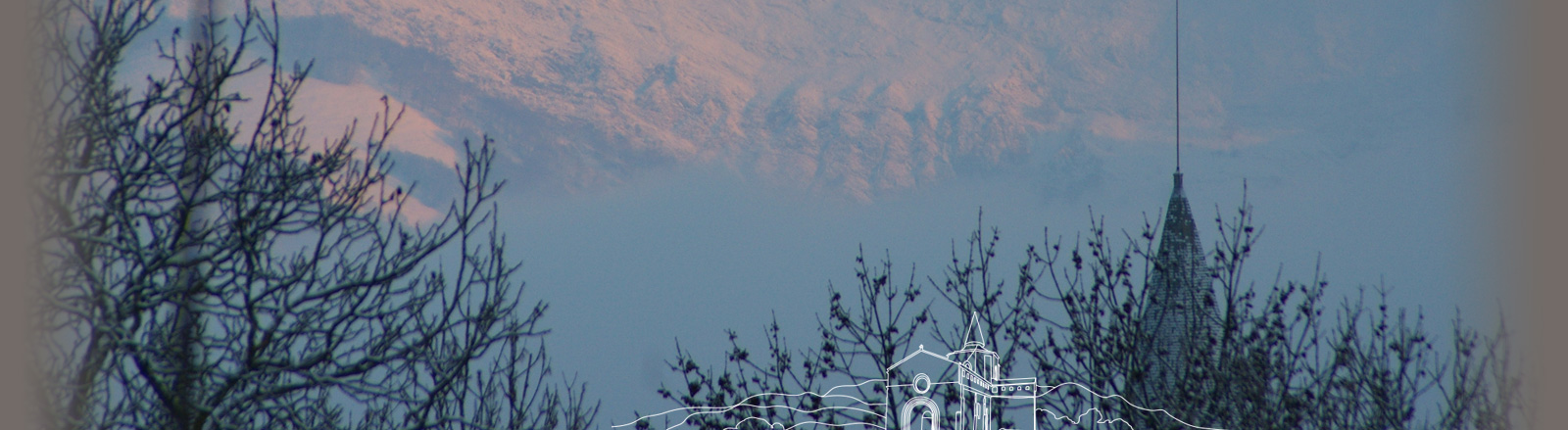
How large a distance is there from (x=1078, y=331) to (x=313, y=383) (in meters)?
7.09

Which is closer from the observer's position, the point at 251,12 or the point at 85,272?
the point at 85,272

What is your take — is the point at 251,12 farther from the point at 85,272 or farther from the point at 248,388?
the point at 248,388

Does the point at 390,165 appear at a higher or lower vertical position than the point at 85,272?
higher

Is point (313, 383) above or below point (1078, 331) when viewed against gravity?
below

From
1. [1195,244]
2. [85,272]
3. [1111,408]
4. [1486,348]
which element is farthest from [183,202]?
[1195,244]

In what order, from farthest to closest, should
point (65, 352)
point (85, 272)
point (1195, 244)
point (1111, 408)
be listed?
1. point (1195, 244)
2. point (1111, 408)
3. point (65, 352)
4. point (85, 272)

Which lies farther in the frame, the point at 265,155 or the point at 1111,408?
the point at 1111,408

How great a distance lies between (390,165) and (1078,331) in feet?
21.9

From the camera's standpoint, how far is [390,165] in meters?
7.06

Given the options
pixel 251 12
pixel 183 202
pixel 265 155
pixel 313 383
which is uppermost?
pixel 251 12

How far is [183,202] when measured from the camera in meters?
6.26

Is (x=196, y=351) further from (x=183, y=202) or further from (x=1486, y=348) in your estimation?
(x=1486, y=348)

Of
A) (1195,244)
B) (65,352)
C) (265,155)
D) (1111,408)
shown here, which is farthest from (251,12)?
(1195,244)

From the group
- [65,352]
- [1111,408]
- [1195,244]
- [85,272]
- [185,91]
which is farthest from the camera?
[1195,244]
